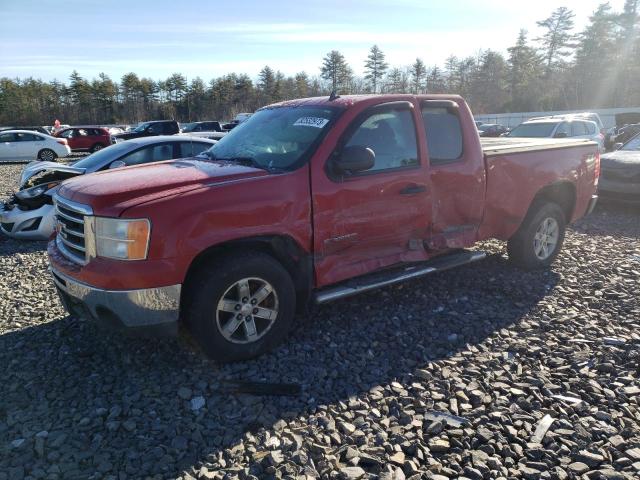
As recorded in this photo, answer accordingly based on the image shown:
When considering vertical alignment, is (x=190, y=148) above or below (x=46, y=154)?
above

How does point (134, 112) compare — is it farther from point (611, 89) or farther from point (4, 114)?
point (611, 89)

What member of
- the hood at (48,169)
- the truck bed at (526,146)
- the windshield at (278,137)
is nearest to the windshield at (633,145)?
the truck bed at (526,146)

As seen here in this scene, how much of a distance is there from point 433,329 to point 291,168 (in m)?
1.92

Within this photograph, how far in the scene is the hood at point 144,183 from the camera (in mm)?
3387

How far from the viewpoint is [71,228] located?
3.74m

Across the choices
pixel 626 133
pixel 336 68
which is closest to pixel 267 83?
pixel 336 68

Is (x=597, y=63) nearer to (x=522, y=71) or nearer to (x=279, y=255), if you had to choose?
(x=522, y=71)

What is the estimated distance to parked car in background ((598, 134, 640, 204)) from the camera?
9305 mm

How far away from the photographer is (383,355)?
395cm

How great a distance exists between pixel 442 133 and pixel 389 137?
0.74 m

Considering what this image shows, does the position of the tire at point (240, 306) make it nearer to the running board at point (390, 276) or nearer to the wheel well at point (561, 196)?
the running board at point (390, 276)

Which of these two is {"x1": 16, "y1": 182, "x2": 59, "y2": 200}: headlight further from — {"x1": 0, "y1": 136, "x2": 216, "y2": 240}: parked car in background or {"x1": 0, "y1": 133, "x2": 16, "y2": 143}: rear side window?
{"x1": 0, "y1": 133, "x2": 16, "y2": 143}: rear side window

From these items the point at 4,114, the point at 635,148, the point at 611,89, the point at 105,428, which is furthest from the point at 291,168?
the point at 4,114

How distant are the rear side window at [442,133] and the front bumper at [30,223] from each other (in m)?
5.99
